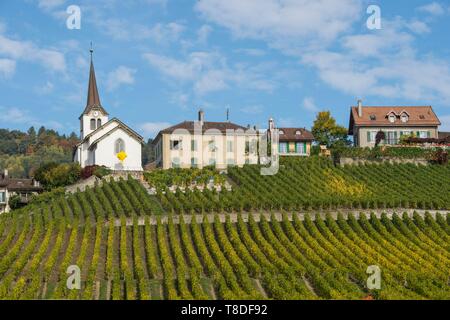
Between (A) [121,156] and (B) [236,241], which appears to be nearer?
(B) [236,241]

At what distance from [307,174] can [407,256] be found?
1964 cm

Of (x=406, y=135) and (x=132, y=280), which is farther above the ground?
(x=406, y=135)

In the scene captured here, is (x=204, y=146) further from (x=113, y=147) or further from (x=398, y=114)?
(x=398, y=114)

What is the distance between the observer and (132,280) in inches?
1388

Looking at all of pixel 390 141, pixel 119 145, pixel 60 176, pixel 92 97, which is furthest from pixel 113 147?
pixel 390 141

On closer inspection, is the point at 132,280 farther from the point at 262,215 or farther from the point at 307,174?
the point at 307,174

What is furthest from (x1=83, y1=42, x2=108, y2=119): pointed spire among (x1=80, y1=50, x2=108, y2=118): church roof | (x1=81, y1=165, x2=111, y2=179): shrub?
(x1=81, y1=165, x2=111, y2=179): shrub

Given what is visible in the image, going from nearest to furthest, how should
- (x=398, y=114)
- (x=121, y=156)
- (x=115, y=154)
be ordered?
1. (x=121, y=156)
2. (x=115, y=154)
3. (x=398, y=114)

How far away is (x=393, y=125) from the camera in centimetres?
7506

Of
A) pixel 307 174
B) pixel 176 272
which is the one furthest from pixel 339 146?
pixel 176 272

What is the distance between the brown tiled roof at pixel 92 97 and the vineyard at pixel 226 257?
25.0 metres

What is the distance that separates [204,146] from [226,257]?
1104 inches

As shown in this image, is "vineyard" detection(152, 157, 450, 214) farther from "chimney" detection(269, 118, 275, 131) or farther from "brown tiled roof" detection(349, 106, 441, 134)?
"brown tiled roof" detection(349, 106, 441, 134)

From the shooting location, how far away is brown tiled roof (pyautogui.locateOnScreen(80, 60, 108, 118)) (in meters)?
72.2
